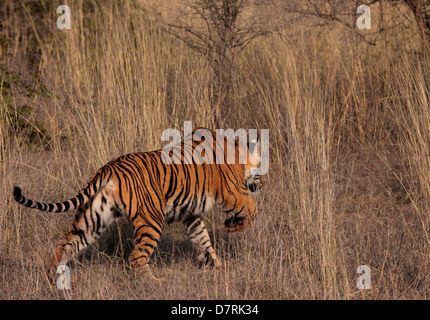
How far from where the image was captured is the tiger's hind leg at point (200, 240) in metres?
4.11

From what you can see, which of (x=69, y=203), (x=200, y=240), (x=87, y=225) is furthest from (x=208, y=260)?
(x=69, y=203)

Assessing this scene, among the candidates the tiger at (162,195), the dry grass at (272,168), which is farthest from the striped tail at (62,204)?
the dry grass at (272,168)

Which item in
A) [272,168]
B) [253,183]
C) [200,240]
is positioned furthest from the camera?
[272,168]

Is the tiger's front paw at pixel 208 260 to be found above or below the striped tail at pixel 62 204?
Answer: below

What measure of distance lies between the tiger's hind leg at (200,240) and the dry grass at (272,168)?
0.12m

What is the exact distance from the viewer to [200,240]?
412 centimetres

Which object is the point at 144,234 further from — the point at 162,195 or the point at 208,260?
the point at 208,260

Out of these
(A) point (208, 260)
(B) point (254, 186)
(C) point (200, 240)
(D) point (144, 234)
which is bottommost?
(A) point (208, 260)

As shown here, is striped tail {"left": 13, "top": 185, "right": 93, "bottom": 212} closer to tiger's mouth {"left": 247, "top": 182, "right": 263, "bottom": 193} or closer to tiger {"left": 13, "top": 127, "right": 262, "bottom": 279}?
tiger {"left": 13, "top": 127, "right": 262, "bottom": 279}

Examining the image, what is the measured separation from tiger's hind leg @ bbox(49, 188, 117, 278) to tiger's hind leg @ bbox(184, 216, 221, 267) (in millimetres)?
732

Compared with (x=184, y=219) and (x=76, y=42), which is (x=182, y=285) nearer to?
(x=184, y=219)

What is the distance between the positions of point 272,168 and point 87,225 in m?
2.36

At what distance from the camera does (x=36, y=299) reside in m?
3.50

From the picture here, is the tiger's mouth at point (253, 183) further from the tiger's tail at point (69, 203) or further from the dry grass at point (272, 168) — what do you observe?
the tiger's tail at point (69, 203)
